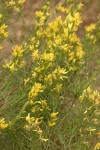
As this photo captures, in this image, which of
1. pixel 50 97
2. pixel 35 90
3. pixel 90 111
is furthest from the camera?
pixel 50 97

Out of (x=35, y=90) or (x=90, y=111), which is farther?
(x=90, y=111)

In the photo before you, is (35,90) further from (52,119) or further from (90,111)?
(90,111)

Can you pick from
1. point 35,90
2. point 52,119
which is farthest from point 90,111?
point 35,90

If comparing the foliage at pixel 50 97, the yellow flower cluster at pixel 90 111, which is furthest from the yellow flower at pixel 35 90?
the yellow flower cluster at pixel 90 111

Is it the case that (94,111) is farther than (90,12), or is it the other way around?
(90,12)

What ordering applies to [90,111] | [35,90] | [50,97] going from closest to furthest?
[35,90] → [90,111] → [50,97]

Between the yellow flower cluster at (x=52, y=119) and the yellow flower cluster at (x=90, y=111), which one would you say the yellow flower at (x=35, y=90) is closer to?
the yellow flower cluster at (x=52, y=119)

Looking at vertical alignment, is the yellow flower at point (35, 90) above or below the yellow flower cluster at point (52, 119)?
above

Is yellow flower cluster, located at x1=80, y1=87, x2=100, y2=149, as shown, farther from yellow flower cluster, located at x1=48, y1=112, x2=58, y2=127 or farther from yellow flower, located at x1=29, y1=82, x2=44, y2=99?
yellow flower, located at x1=29, y1=82, x2=44, y2=99

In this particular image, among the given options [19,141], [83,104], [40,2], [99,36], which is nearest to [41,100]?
[83,104]

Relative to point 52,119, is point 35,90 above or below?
above

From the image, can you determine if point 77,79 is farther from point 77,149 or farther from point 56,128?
point 77,149
